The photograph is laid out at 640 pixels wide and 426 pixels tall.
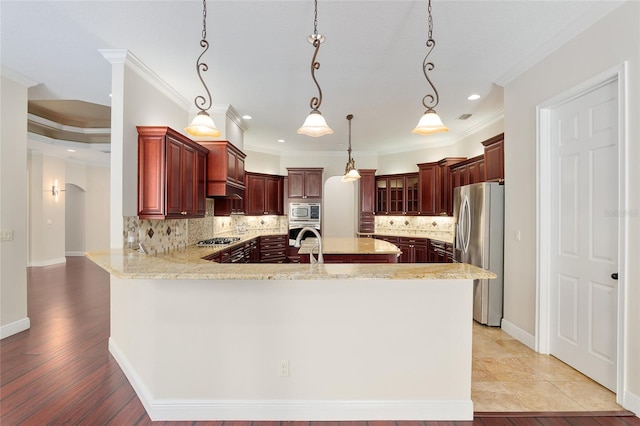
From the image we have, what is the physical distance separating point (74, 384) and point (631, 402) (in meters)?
4.23

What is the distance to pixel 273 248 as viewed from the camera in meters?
7.46

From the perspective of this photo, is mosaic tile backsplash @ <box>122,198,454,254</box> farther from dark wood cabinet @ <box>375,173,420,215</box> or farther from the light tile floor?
the light tile floor

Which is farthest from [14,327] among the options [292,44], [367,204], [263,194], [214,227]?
[367,204]

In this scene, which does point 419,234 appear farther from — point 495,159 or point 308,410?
point 308,410

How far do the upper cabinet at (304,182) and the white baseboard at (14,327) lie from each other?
5210 millimetres

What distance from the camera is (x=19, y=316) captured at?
373 cm

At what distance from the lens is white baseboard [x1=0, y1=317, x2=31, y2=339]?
3525 mm

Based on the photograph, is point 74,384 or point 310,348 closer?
point 310,348

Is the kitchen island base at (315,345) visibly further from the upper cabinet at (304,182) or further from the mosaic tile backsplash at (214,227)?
the upper cabinet at (304,182)

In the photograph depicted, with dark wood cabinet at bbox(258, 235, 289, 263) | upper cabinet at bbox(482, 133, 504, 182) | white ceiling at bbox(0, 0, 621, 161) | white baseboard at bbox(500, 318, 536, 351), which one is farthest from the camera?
dark wood cabinet at bbox(258, 235, 289, 263)

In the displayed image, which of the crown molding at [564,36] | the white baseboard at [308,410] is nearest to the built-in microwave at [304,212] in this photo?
the crown molding at [564,36]

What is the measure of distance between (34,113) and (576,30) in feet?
25.5

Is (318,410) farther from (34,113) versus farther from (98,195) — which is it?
(98,195)

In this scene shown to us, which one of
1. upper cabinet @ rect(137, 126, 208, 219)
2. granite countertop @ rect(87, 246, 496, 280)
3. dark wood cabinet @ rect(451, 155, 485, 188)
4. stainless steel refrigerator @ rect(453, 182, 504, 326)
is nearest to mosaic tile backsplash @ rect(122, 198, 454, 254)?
upper cabinet @ rect(137, 126, 208, 219)
